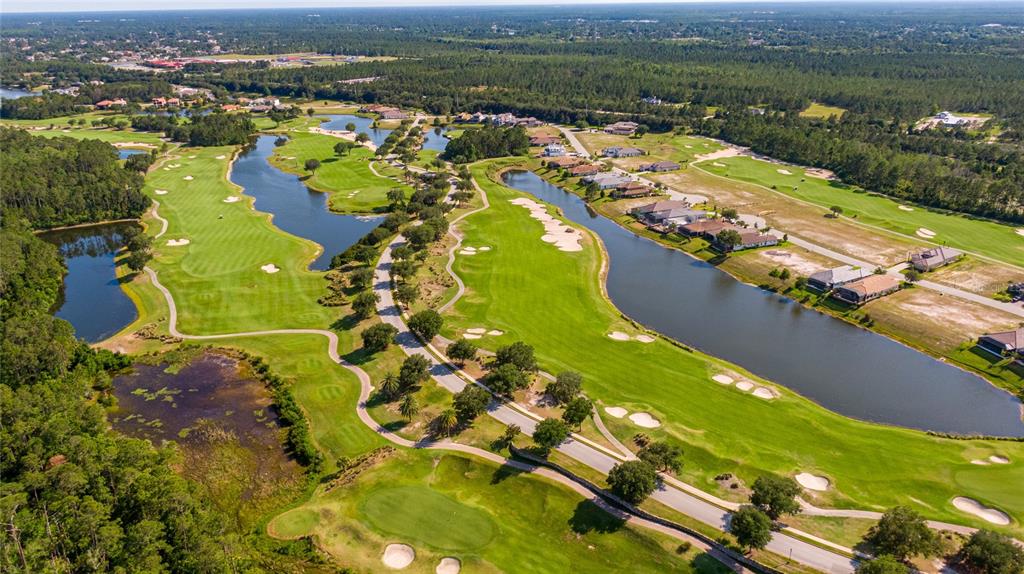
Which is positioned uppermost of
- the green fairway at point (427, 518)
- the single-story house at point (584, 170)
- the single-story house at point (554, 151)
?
the single-story house at point (554, 151)

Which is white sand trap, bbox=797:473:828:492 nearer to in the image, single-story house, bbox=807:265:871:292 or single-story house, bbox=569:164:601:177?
single-story house, bbox=807:265:871:292

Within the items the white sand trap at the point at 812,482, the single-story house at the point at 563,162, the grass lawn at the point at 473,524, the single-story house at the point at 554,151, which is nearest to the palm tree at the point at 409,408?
the grass lawn at the point at 473,524

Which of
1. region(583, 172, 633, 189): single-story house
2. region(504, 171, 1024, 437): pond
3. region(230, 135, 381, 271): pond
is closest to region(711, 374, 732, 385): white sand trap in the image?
region(504, 171, 1024, 437): pond

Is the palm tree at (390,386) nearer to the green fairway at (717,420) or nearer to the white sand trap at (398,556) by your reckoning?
the green fairway at (717,420)

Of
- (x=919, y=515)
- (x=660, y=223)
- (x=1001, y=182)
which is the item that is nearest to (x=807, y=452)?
(x=919, y=515)

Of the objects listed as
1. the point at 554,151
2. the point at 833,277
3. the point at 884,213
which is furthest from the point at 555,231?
the point at 884,213

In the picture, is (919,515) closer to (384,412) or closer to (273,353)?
(384,412)
